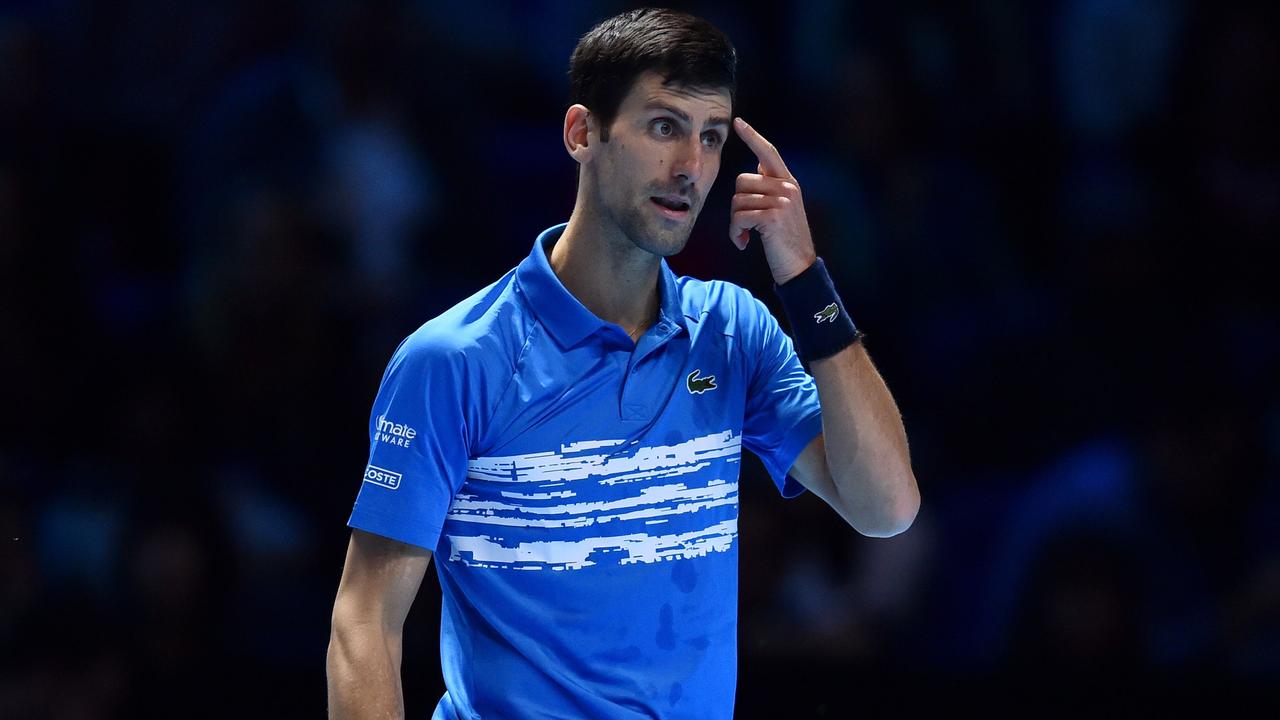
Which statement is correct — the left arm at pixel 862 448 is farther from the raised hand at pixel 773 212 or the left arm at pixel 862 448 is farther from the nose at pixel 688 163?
the nose at pixel 688 163

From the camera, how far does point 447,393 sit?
9.07ft

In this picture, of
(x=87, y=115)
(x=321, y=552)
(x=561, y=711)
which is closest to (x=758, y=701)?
(x=321, y=552)

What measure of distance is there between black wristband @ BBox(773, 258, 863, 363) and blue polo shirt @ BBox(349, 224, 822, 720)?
242mm

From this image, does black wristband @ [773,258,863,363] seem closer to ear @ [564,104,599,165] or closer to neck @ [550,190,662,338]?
neck @ [550,190,662,338]

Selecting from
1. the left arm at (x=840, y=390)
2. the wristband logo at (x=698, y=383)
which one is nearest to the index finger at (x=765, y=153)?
the left arm at (x=840, y=390)

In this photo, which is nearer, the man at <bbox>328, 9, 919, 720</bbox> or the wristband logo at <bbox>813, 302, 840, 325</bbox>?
the man at <bbox>328, 9, 919, 720</bbox>

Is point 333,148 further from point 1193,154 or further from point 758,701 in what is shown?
point 1193,154

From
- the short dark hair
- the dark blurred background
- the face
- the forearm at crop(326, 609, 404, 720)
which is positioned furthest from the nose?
the dark blurred background

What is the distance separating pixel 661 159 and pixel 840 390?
543 mm

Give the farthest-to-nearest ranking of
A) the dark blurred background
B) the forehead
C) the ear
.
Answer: the dark blurred background
the ear
the forehead

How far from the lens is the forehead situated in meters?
2.88

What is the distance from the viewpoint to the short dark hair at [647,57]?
113 inches

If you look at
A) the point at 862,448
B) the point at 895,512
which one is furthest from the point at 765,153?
the point at 895,512

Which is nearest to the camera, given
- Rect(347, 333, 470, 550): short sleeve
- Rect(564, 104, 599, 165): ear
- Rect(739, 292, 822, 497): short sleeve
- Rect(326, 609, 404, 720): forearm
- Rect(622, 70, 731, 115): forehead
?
Rect(326, 609, 404, 720): forearm
